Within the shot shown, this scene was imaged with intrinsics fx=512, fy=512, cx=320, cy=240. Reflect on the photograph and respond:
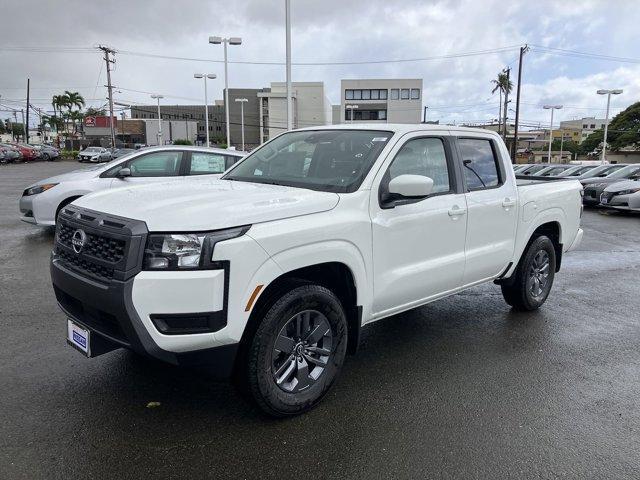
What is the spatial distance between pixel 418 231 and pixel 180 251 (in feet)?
6.11

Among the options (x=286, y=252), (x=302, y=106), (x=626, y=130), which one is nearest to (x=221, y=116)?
(x=302, y=106)

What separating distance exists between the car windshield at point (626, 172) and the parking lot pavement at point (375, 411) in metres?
14.7

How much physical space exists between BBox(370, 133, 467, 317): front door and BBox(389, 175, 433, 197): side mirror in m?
0.15

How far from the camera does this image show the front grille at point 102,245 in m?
2.73

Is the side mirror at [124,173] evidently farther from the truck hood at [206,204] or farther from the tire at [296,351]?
the tire at [296,351]

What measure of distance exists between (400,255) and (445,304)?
2335 millimetres

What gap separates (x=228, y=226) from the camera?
279 centimetres

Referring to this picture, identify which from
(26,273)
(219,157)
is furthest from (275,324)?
(219,157)

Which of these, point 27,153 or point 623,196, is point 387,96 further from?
point 623,196

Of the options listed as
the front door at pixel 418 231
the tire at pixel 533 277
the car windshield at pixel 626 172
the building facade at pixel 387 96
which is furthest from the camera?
the building facade at pixel 387 96

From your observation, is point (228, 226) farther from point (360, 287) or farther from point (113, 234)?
point (360, 287)

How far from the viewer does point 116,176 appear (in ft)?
28.8

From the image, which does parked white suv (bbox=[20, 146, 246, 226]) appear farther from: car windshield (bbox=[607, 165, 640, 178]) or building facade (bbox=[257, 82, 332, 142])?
building facade (bbox=[257, 82, 332, 142])

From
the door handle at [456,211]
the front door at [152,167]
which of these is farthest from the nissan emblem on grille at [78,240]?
the front door at [152,167]
